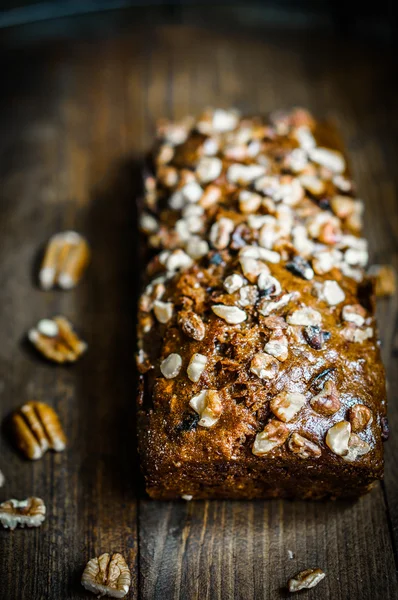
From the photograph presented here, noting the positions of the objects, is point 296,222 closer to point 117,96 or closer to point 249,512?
point 249,512

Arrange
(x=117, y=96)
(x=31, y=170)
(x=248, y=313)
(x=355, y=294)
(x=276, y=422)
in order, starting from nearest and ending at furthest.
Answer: (x=276, y=422)
(x=248, y=313)
(x=355, y=294)
(x=31, y=170)
(x=117, y=96)

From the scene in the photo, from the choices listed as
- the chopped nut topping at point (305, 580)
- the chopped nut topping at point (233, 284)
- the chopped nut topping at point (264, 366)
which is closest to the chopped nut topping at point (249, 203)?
the chopped nut topping at point (233, 284)

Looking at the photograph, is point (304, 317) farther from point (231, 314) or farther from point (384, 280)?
point (384, 280)

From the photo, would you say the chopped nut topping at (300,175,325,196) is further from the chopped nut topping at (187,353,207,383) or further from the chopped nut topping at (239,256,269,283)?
the chopped nut topping at (187,353,207,383)

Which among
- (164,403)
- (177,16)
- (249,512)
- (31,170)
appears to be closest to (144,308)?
(164,403)

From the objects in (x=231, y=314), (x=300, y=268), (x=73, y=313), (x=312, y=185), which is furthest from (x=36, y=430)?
(x=312, y=185)
